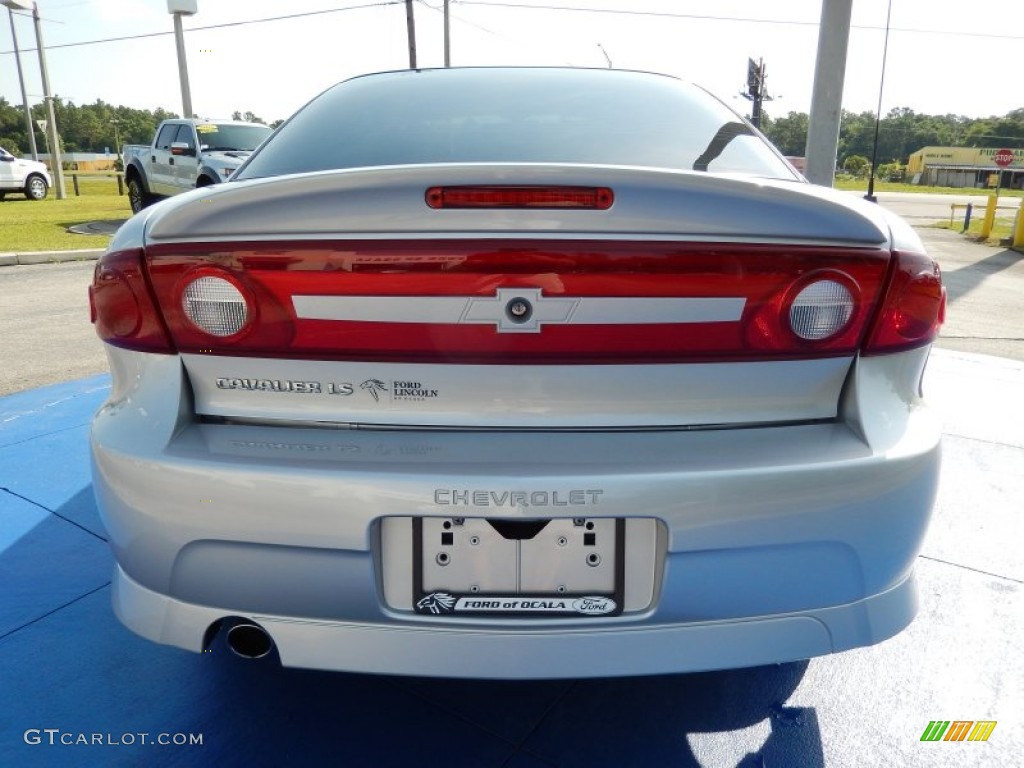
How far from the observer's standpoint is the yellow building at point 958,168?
9012cm

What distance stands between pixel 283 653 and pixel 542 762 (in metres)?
0.64

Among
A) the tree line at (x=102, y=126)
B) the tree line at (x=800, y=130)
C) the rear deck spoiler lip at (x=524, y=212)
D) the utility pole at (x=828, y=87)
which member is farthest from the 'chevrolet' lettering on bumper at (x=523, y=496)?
the tree line at (x=102, y=126)

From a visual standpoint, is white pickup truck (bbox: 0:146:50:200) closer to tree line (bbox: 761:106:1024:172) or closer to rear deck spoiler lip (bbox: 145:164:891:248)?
rear deck spoiler lip (bbox: 145:164:891:248)

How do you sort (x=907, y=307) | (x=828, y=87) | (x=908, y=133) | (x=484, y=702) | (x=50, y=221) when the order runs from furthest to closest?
1. (x=908, y=133)
2. (x=50, y=221)
3. (x=828, y=87)
4. (x=484, y=702)
5. (x=907, y=307)

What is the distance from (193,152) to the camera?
40.9ft

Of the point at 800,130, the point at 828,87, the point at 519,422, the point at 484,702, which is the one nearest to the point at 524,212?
the point at 519,422

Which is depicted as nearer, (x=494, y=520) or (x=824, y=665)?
(x=494, y=520)

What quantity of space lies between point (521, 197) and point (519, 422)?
0.41 m

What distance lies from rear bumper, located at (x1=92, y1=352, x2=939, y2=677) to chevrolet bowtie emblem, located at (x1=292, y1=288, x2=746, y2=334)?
0.69 feet

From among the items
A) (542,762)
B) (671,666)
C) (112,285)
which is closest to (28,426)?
(112,285)

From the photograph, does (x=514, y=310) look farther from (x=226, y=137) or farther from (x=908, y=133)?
(x=908, y=133)

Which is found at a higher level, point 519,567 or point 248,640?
point 519,567

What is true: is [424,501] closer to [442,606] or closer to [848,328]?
[442,606]

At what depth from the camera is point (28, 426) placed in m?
3.64
